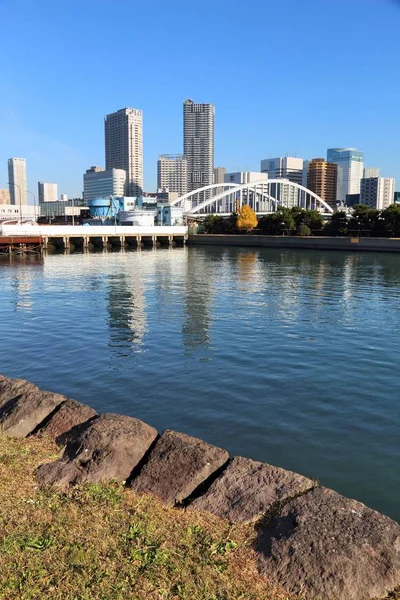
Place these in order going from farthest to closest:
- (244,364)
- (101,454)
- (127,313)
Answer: (127,313), (244,364), (101,454)

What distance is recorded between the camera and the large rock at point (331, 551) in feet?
17.2

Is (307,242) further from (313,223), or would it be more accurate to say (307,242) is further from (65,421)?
(65,421)

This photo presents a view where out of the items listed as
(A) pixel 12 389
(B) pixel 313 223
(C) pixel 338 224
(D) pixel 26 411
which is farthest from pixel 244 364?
(B) pixel 313 223

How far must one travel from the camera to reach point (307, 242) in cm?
9700

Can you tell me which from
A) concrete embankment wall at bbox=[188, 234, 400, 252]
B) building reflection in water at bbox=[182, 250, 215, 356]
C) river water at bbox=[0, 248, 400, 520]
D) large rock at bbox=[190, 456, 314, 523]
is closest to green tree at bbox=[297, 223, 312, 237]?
concrete embankment wall at bbox=[188, 234, 400, 252]

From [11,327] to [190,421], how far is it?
14.8 metres

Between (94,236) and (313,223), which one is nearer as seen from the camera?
(94,236)

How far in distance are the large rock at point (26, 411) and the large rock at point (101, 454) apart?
3.81ft

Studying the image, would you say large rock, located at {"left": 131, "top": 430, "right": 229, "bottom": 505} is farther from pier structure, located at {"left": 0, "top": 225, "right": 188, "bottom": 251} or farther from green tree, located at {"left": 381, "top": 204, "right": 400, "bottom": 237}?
green tree, located at {"left": 381, "top": 204, "right": 400, "bottom": 237}

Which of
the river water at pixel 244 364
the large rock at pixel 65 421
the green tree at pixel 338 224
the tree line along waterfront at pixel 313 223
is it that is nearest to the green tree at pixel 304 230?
the tree line along waterfront at pixel 313 223

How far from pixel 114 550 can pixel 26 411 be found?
4.89 m

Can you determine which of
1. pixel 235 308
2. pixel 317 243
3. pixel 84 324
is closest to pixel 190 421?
pixel 84 324

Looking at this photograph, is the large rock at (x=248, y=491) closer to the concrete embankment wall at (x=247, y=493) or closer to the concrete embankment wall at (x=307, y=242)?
the concrete embankment wall at (x=247, y=493)

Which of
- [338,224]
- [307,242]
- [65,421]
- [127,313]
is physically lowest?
[127,313]
